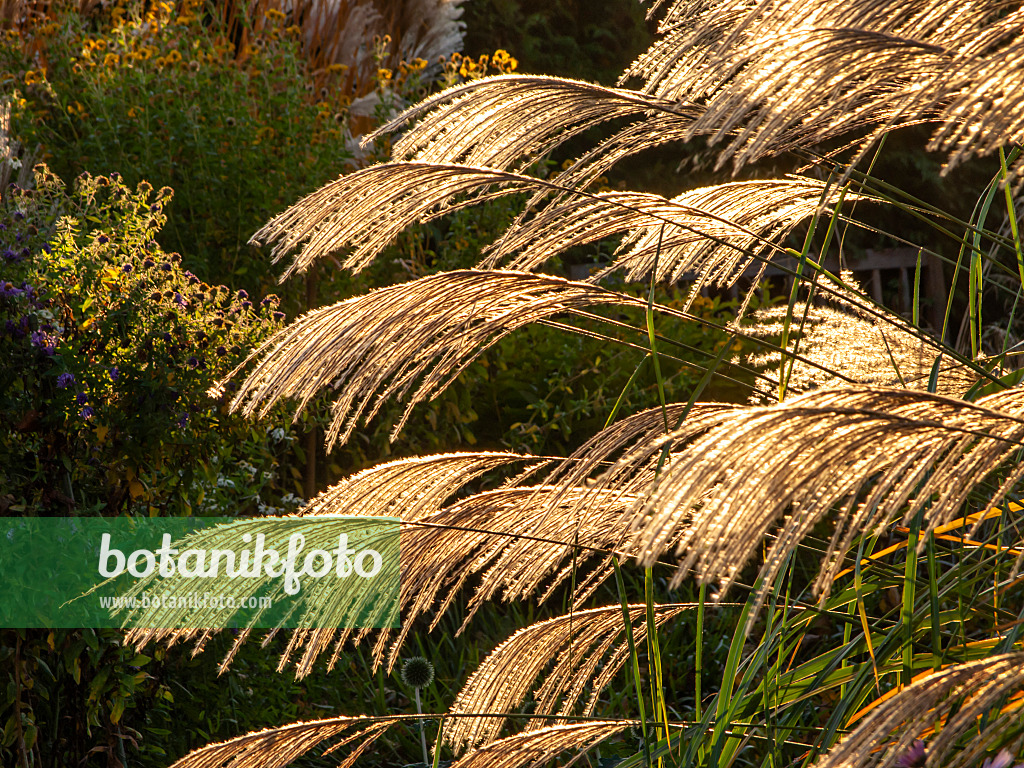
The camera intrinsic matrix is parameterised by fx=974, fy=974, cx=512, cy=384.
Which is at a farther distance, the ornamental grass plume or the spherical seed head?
the spherical seed head

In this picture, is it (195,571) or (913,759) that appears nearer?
(913,759)

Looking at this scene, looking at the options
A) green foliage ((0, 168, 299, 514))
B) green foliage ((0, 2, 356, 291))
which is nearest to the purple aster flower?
green foliage ((0, 168, 299, 514))

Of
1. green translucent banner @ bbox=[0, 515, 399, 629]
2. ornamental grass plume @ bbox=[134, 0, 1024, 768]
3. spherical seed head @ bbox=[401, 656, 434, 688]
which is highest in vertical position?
ornamental grass plume @ bbox=[134, 0, 1024, 768]

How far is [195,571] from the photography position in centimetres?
163

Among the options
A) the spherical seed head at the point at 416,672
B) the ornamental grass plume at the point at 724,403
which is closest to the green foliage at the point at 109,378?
the spherical seed head at the point at 416,672

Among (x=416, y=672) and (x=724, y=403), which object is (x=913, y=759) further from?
(x=416, y=672)

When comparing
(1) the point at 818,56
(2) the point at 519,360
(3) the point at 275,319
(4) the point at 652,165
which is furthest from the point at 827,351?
(4) the point at 652,165

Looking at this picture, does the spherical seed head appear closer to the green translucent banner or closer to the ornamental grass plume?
the green translucent banner

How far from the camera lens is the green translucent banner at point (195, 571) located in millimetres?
1529

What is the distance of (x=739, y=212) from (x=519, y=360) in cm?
339

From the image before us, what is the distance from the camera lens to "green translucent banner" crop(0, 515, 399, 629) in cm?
153

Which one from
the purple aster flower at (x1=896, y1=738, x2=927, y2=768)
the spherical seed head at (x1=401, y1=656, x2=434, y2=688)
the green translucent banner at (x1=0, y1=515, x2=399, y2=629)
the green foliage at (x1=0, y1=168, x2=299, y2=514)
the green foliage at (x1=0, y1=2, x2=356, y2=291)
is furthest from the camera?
the green foliage at (x1=0, y1=2, x2=356, y2=291)

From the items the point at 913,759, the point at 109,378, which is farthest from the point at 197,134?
the point at 913,759

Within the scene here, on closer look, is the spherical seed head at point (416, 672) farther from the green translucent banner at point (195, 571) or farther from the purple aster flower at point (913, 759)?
the purple aster flower at point (913, 759)
